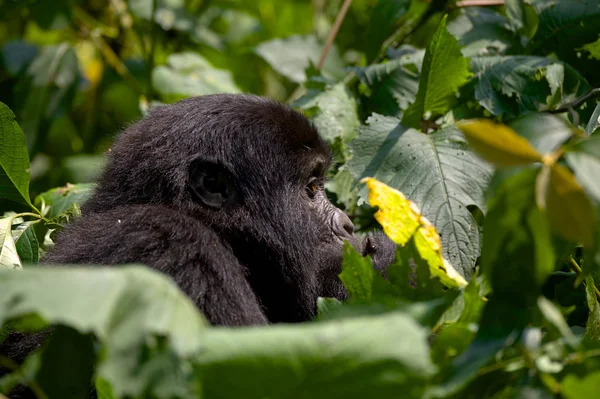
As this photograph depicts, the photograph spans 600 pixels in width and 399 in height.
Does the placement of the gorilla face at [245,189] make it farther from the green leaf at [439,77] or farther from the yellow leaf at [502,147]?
the yellow leaf at [502,147]

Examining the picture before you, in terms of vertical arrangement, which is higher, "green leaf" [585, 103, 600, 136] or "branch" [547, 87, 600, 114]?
"green leaf" [585, 103, 600, 136]

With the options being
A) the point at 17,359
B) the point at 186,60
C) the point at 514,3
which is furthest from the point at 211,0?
the point at 17,359

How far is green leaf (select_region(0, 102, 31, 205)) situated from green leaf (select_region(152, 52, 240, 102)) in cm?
164

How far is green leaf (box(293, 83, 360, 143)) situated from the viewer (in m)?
3.19

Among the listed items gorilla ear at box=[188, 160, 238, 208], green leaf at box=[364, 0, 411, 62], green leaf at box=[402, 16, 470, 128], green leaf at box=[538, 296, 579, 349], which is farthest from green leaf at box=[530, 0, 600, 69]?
green leaf at box=[538, 296, 579, 349]

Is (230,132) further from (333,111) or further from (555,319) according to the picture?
(555,319)

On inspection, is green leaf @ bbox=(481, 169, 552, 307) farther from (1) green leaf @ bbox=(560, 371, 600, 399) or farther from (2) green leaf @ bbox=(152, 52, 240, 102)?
(2) green leaf @ bbox=(152, 52, 240, 102)

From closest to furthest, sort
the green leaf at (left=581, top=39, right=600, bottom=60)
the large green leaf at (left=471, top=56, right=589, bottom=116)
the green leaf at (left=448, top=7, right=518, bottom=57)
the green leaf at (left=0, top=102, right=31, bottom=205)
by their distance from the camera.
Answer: the green leaf at (left=0, top=102, right=31, bottom=205)
the large green leaf at (left=471, top=56, right=589, bottom=116)
the green leaf at (left=581, top=39, right=600, bottom=60)
the green leaf at (left=448, top=7, right=518, bottom=57)

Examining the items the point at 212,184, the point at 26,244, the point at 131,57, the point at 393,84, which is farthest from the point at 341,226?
the point at 131,57

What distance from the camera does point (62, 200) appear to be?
308 centimetres

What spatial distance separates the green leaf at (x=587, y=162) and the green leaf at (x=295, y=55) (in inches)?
116

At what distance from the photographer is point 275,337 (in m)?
1.21

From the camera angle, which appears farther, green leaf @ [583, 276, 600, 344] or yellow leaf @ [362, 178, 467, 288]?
green leaf @ [583, 276, 600, 344]

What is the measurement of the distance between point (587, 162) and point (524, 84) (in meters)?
1.75
